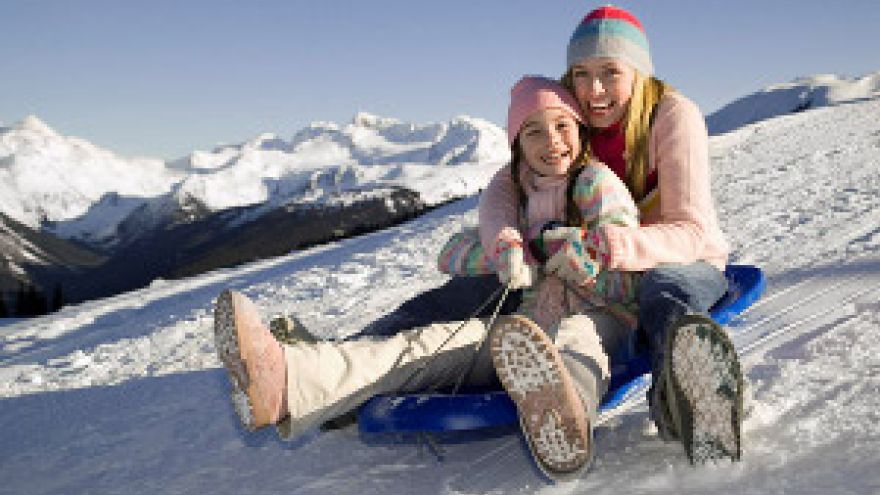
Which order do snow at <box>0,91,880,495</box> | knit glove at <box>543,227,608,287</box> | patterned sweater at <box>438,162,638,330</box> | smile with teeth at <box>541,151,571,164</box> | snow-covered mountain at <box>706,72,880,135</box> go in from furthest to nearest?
snow-covered mountain at <box>706,72,880,135</box> → smile with teeth at <box>541,151,571,164</box> → patterned sweater at <box>438,162,638,330</box> → knit glove at <box>543,227,608,287</box> → snow at <box>0,91,880,495</box>

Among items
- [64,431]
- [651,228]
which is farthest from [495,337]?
[64,431]

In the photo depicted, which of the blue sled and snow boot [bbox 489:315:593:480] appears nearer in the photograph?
snow boot [bbox 489:315:593:480]

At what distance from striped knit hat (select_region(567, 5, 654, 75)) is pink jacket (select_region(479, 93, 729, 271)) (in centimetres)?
26

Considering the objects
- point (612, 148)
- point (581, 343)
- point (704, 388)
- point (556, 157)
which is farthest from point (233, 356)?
point (612, 148)

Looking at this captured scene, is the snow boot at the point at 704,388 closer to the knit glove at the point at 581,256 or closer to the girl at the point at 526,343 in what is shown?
the girl at the point at 526,343

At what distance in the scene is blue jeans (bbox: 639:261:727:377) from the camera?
8.41ft

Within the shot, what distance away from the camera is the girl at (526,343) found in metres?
2.29

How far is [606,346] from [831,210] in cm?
469

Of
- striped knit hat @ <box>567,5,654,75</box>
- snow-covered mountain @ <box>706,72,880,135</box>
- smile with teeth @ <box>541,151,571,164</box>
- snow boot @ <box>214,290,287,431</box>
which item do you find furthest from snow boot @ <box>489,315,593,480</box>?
snow-covered mountain @ <box>706,72,880,135</box>

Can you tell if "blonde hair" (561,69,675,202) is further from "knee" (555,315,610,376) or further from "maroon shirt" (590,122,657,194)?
"knee" (555,315,610,376)

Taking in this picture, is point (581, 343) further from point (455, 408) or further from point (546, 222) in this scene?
point (546, 222)

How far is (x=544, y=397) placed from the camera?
2.29m

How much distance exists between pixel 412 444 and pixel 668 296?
4.14ft

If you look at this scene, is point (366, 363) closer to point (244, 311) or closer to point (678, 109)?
point (244, 311)
